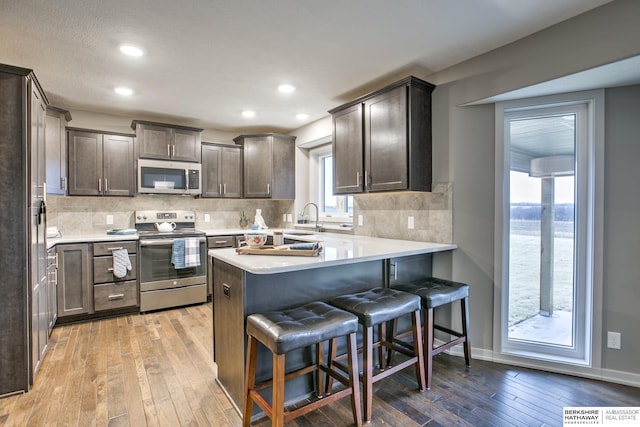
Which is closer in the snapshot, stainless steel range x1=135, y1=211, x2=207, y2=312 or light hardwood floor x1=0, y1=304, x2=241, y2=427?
light hardwood floor x1=0, y1=304, x2=241, y2=427

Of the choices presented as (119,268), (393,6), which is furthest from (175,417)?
(393,6)

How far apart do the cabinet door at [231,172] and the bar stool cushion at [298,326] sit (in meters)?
3.23

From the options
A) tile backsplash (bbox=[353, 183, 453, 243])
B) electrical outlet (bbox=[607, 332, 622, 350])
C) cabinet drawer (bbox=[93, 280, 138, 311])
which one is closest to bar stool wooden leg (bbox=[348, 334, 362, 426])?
tile backsplash (bbox=[353, 183, 453, 243])

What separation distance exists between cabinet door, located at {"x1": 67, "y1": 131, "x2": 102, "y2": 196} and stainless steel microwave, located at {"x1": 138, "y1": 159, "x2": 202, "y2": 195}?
0.45 metres

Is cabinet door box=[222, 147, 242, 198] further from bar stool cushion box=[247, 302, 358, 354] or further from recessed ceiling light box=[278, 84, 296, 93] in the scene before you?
bar stool cushion box=[247, 302, 358, 354]

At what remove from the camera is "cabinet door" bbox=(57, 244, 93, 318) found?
3.31m

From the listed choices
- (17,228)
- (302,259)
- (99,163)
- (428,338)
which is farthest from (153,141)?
(428,338)

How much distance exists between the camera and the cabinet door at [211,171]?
180 inches

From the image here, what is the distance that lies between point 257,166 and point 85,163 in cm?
209

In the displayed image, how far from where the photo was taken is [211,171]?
182 inches

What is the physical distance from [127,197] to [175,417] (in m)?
3.23

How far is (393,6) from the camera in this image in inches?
76.1

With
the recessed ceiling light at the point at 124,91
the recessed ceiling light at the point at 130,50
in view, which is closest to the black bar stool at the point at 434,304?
the recessed ceiling light at the point at 130,50

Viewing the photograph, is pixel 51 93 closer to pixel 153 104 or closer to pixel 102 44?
pixel 153 104
